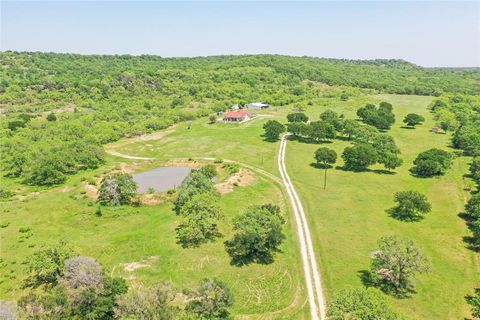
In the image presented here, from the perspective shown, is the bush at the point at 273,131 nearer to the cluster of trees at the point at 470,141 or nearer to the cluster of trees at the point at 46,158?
the cluster of trees at the point at 470,141

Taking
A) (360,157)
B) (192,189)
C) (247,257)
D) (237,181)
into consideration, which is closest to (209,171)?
(237,181)

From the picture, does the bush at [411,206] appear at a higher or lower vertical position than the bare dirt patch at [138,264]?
higher

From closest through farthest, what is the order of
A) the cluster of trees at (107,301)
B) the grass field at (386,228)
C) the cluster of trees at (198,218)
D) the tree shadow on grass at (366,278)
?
the cluster of trees at (107,301), the grass field at (386,228), the tree shadow on grass at (366,278), the cluster of trees at (198,218)

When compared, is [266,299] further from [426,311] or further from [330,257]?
[426,311]

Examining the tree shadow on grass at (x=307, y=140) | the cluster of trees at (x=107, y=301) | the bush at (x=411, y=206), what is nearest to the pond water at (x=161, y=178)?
the cluster of trees at (x=107, y=301)

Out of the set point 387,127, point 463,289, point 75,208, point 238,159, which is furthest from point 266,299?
point 387,127

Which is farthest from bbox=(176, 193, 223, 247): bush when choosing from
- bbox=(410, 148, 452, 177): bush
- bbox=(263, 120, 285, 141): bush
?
bbox=(263, 120, 285, 141): bush

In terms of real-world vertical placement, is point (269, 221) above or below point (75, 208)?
above
